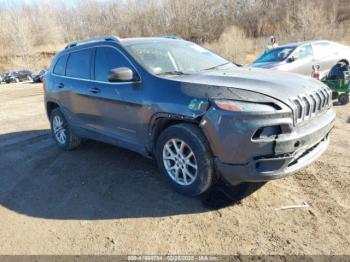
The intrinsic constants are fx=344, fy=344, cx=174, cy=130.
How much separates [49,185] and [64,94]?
169 centimetres

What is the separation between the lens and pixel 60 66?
6.06 m

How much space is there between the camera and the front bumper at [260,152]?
10.7ft

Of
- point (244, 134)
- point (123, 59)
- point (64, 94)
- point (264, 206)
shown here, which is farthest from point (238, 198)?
point (64, 94)

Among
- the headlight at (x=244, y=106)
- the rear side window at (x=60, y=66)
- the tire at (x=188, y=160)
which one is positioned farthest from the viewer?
the rear side window at (x=60, y=66)

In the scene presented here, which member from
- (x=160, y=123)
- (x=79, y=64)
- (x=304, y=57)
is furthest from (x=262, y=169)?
(x=304, y=57)

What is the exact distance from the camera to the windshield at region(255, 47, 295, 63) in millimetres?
10562

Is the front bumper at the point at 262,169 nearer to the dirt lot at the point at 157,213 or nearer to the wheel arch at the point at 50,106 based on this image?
the dirt lot at the point at 157,213

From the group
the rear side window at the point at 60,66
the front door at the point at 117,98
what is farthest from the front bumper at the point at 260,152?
the rear side window at the point at 60,66

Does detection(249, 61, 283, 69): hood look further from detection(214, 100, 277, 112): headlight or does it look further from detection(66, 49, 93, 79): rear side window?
detection(214, 100, 277, 112): headlight

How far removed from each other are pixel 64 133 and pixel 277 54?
24.5 feet

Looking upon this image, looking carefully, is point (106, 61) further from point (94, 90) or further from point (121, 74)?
point (121, 74)

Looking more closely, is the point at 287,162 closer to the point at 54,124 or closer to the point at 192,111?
the point at 192,111

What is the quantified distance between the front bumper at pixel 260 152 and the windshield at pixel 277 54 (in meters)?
7.56

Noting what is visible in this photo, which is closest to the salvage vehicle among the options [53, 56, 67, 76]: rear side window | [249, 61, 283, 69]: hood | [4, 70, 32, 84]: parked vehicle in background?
[53, 56, 67, 76]: rear side window
